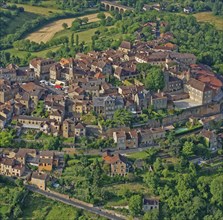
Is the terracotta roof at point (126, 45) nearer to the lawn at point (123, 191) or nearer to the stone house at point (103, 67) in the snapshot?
the stone house at point (103, 67)

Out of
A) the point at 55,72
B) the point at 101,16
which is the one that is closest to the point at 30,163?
the point at 55,72

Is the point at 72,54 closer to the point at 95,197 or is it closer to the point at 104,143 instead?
the point at 104,143

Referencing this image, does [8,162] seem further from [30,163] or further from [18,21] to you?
[18,21]

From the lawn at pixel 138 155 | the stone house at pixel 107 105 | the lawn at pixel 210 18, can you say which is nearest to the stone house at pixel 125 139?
the lawn at pixel 138 155

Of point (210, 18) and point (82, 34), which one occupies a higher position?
point (210, 18)

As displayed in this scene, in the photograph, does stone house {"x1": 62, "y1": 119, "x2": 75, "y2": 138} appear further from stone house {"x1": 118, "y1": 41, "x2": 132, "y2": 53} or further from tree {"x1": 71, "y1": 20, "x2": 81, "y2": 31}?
tree {"x1": 71, "y1": 20, "x2": 81, "y2": 31}
